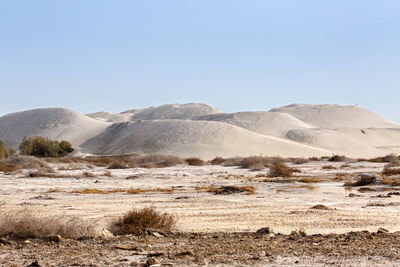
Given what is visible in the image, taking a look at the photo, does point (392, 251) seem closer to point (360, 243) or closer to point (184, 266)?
point (360, 243)

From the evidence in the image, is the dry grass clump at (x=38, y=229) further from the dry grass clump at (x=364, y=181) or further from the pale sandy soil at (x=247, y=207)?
the dry grass clump at (x=364, y=181)

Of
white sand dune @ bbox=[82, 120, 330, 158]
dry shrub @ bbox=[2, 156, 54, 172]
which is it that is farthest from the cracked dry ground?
white sand dune @ bbox=[82, 120, 330, 158]

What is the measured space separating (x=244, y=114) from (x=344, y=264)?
150472mm

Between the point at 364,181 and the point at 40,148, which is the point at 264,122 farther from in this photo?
the point at 364,181

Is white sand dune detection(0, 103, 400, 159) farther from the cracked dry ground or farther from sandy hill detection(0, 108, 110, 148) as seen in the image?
the cracked dry ground

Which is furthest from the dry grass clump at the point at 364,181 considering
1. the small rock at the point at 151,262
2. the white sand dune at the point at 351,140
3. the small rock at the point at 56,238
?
the white sand dune at the point at 351,140

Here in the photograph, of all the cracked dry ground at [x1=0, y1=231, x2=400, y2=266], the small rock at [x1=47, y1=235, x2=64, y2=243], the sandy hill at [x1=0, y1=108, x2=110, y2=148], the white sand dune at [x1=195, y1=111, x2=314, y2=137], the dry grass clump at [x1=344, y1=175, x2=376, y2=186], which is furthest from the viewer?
the white sand dune at [x1=195, y1=111, x2=314, y2=137]

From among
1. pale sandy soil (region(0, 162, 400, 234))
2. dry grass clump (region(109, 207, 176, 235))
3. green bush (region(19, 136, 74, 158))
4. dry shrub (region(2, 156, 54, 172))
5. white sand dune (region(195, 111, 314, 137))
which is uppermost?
white sand dune (region(195, 111, 314, 137))

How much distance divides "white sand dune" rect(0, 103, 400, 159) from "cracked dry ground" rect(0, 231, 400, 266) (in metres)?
83.7

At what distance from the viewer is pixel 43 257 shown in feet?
27.3

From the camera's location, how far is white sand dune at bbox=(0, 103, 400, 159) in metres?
103

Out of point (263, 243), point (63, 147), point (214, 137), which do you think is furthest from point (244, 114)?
point (263, 243)

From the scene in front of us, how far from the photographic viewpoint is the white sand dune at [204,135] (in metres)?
103

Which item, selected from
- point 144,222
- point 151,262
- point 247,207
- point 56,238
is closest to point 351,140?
point 247,207
